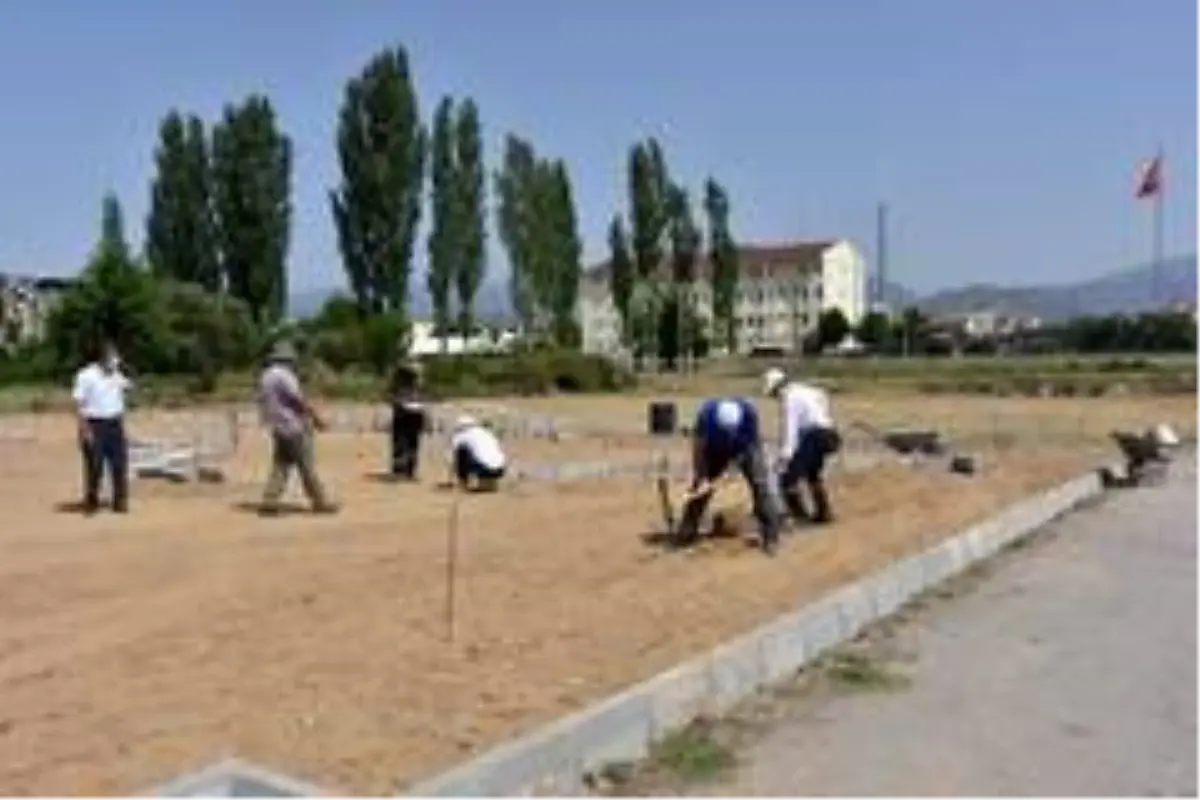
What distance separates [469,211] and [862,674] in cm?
7122

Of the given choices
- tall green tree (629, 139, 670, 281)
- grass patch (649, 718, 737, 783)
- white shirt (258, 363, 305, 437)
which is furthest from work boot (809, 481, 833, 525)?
tall green tree (629, 139, 670, 281)

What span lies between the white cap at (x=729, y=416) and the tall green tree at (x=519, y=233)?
75.9 meters

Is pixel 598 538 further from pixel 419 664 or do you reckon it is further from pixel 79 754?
pixel 79 754

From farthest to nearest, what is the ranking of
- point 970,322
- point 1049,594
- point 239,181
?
point 970,322, point 239,181, point 1049,594

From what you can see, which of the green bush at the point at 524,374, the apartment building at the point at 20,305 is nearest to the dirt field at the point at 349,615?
the green bush at the point at 524,374

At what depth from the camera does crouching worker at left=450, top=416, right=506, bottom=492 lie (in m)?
22.5

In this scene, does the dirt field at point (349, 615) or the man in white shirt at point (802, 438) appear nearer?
the dirt field at point (349, 615)

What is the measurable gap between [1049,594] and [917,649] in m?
3.43

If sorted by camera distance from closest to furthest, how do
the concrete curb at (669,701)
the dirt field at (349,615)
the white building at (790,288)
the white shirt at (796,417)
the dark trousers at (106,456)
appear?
the concrete curb at (669,701) < the dirt field at (349,615) < the white shirt at (796,417) < the dark trousers at (106,456) < the white building at (790,288)

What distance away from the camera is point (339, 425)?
43.0 meters

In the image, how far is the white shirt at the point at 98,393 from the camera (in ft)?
61.1

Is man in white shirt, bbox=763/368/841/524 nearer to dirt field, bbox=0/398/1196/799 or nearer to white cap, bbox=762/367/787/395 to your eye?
white cap, bbox=762/367/787/395

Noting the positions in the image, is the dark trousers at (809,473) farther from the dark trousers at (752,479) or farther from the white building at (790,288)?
the white building at (790,288)

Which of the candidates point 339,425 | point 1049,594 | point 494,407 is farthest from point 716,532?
point 494,407
